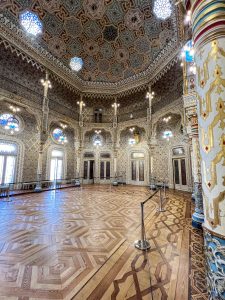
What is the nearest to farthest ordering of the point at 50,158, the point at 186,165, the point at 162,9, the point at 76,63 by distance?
1. the point at 162,9
2. the point at 186,165
3. the point at 50,158
4. the point at 76,63

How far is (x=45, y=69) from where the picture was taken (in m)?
10.9

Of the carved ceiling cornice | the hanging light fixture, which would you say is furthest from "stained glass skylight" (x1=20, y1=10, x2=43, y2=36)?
the hanging light fixture

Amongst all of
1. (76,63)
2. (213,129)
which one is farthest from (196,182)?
(76,63)

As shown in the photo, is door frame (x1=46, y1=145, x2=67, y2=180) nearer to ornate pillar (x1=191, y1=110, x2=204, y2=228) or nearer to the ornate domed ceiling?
the ornate domed ceiling

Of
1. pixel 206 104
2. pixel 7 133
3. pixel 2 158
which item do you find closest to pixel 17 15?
pixel 7 133

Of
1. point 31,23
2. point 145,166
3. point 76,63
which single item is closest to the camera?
point 31,23

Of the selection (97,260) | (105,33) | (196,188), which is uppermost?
(105,33)

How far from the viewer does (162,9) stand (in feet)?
31.3

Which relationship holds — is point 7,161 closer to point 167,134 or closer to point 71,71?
point 71,71

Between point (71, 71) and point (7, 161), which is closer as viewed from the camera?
point (7, 161)

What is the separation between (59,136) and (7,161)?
186 inches

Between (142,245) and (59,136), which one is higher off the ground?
(59,136)

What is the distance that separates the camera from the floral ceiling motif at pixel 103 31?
982cm

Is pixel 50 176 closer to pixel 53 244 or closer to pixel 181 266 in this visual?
pixel 53 244
